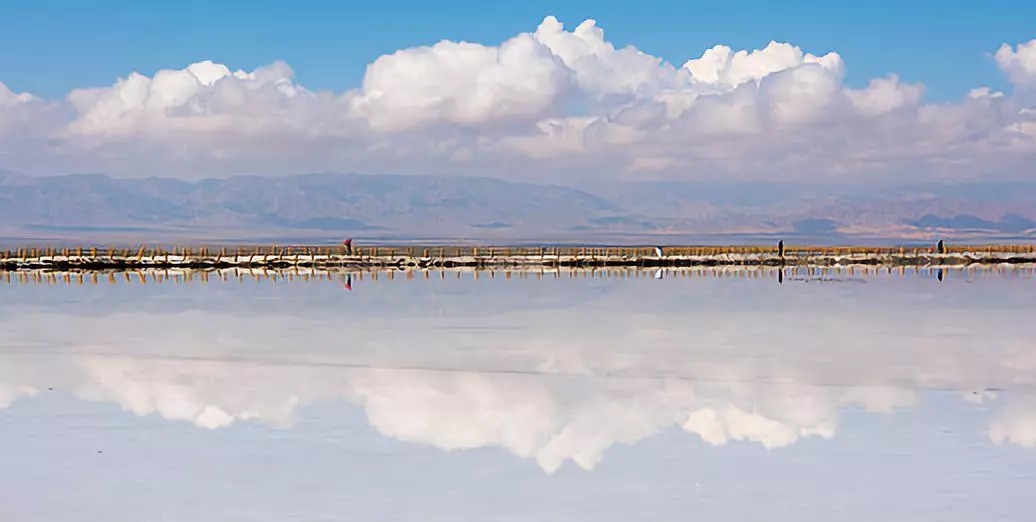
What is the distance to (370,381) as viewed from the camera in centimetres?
1834

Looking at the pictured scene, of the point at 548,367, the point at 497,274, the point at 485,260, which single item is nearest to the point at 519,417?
the point at 548,367

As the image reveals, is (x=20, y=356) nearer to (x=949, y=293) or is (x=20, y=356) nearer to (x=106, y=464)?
(x=106, y=464)

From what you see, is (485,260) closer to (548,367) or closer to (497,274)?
(497,274)

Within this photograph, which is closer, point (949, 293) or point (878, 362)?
point (878, 362)

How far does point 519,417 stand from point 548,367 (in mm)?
4845

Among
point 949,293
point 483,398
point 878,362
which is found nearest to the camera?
point 483,398

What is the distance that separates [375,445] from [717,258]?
5108 cm

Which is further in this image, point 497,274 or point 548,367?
point 497,274

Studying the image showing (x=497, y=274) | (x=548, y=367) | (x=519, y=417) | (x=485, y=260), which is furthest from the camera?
(x=485, y=260)

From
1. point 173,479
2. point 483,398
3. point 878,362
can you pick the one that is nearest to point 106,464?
point 173,479


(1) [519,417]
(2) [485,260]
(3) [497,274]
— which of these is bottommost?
(1) [519,417]

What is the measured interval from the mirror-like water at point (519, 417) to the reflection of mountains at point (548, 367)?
7cm

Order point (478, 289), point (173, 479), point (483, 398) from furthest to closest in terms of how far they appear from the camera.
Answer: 1. point (478, 289)
2. point (483, 398)
3. point (173, 479)

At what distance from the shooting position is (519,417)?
605 inches
